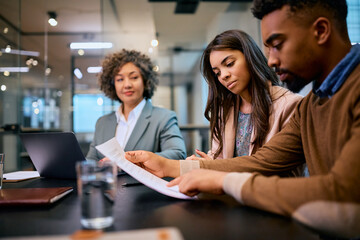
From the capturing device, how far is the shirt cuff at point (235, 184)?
0.69 m

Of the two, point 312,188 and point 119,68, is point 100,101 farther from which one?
point 312,188

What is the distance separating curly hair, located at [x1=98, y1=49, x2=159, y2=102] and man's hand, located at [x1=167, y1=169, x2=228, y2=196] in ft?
5.37

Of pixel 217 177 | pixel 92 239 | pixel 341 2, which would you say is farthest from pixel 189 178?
pixel 341 2

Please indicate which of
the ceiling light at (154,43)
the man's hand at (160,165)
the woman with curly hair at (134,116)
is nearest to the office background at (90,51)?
the ceiling light at (154,43)

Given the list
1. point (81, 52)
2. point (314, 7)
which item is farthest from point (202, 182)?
point (81, 52)

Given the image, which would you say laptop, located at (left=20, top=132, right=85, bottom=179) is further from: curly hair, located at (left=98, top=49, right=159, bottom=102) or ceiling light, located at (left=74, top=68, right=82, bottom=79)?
ceiling light, located at (left=74, top=68, right=82, bottom=79)

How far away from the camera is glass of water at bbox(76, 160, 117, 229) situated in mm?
592

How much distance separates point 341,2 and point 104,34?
4.24 m

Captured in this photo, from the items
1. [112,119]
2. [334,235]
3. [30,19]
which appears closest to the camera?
[334,235]

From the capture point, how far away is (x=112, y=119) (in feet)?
7.15

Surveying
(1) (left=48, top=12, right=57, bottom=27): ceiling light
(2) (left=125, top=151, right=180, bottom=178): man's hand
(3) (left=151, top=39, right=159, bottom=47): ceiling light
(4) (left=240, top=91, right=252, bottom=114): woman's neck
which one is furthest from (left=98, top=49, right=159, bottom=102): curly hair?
(1) (left=48, top=12, right=57, bottom=27): ceiling light

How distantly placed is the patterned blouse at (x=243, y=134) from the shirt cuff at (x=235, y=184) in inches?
33.0

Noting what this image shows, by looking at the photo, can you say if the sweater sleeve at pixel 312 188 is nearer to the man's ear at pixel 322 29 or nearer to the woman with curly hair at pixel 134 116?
the man's ear at pixel 322 29

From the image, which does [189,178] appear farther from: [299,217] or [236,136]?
[236,136]
